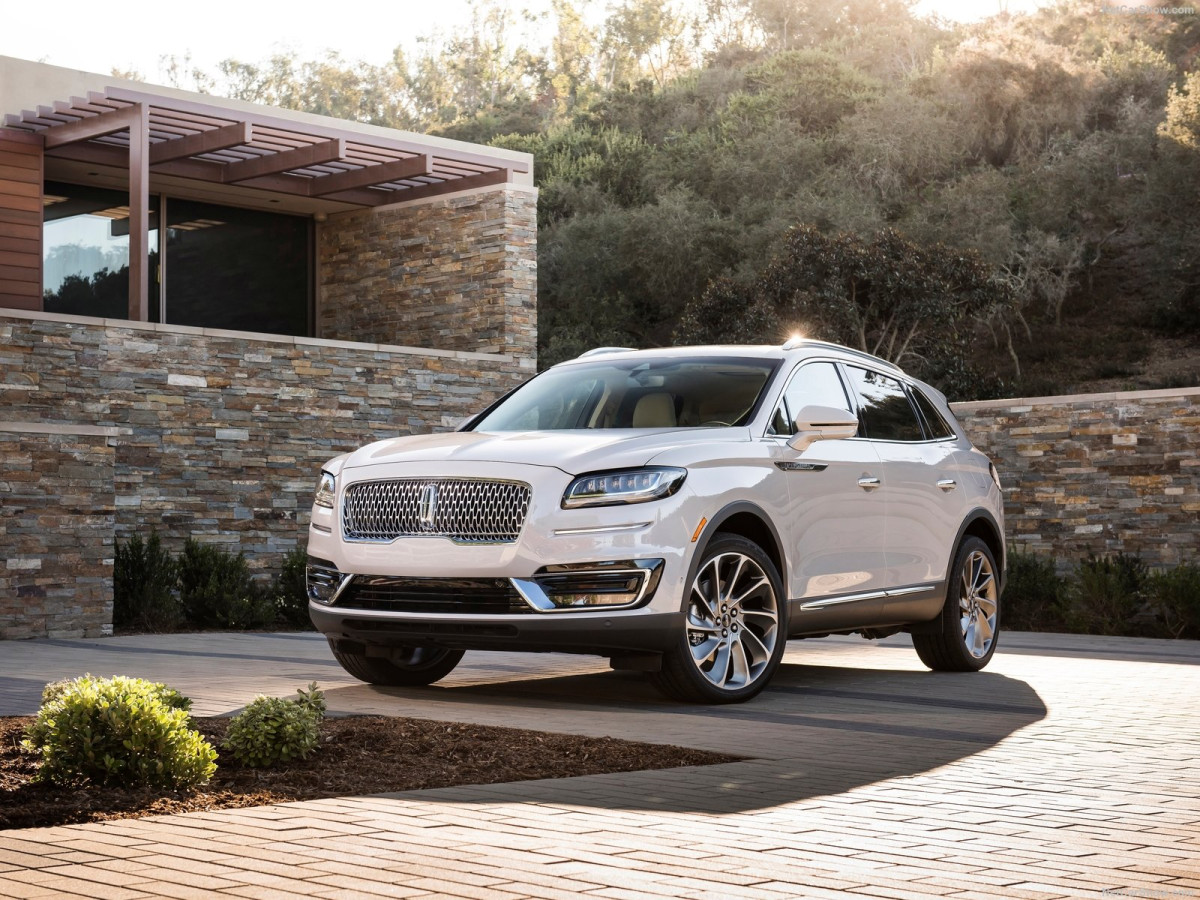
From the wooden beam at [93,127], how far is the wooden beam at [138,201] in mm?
73

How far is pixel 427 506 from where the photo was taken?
8.73 metres

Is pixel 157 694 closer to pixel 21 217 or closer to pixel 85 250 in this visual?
pixel 21 217

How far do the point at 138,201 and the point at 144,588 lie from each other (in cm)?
613

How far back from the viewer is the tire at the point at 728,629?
8.75 meters

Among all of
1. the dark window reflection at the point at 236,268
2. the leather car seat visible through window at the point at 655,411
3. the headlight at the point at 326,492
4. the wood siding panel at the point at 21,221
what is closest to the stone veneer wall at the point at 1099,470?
the leather car seat visible through window at the point at 655,411

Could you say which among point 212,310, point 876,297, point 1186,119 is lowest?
point 212,310

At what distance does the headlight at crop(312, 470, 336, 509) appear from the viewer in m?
9.37

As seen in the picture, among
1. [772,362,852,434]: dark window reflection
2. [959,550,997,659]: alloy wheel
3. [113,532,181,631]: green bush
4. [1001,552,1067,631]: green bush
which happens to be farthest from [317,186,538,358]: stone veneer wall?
[772,362,852,434]: dark window reflection

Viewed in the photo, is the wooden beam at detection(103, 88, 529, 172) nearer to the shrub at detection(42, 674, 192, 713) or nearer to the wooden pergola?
the wooden pergola

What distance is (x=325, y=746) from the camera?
686cm

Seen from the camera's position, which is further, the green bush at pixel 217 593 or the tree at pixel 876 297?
the tree at pixel 876 297

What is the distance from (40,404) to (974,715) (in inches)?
474

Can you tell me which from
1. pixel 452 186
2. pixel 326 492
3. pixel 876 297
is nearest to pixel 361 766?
pixel 326 492

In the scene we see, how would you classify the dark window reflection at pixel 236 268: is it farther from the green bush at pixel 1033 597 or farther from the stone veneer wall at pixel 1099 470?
the green bush at pixel 1033 597
